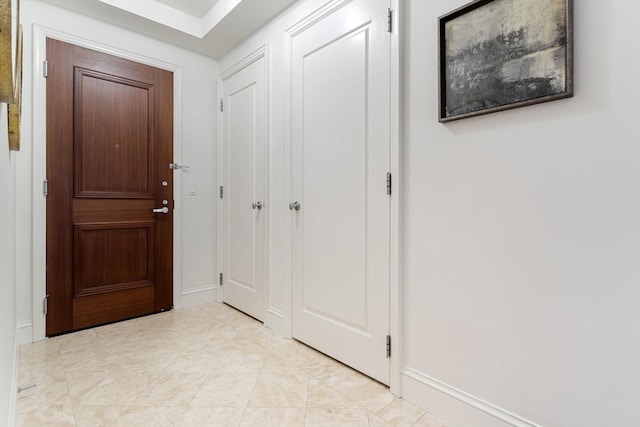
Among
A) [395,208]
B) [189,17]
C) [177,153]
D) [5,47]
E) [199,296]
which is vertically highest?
[189,17]

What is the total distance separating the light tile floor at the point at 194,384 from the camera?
139cm

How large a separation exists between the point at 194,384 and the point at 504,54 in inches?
79.1

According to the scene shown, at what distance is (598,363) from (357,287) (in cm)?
101

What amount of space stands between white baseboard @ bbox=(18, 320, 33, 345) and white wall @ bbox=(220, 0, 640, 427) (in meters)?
2.36

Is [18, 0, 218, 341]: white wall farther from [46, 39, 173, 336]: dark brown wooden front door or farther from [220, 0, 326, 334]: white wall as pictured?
[220, 0, 326, 334]: white wall

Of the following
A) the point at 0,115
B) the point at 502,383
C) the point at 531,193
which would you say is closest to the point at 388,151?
the point at 531,193

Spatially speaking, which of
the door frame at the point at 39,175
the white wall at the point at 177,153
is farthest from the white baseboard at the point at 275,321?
the door frame at the point at 39,175

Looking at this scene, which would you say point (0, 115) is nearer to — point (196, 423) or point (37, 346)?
point (196, 423)

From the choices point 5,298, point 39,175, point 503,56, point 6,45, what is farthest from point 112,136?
point 503,56

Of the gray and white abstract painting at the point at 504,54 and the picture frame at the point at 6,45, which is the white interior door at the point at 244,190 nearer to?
the gray and white abstract painting at the point at 504,54

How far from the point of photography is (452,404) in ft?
4.50

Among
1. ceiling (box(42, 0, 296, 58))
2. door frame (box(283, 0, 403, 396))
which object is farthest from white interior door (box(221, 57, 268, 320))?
door frame (box(283, 0, 403, 396))

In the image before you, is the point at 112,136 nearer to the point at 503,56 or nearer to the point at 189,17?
the point at 189,17

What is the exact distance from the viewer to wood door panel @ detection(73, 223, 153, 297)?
235 centimetres
